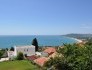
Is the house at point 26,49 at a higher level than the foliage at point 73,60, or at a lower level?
lower

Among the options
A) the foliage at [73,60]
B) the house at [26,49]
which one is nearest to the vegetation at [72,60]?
the foliage at [73,60]

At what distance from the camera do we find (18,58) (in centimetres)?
4744

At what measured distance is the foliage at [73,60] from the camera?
22711 mm

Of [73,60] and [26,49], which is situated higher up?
[73,60]

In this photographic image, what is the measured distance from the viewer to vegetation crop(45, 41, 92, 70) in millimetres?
22742

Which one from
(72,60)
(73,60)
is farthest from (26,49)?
(73,60)

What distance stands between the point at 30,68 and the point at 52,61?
7057mm

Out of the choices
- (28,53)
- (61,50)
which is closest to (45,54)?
(28,53)

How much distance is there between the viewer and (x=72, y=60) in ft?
86.3

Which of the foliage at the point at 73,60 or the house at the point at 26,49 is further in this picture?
the house at the point at 26,49

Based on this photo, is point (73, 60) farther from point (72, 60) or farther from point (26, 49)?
point (26, 49)

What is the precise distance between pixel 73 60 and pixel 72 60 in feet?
0.50

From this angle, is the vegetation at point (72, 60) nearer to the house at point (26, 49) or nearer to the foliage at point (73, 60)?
the foliage at point (73, 60)

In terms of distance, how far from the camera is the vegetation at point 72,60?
22.7 metres
